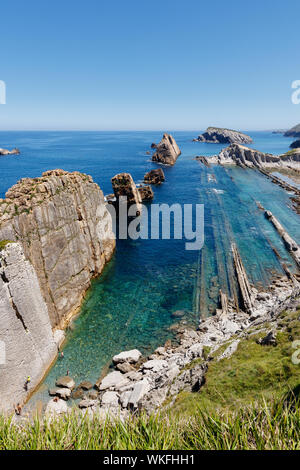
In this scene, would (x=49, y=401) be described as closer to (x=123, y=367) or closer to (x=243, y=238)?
(x=123, y=367)

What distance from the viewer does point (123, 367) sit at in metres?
25.8

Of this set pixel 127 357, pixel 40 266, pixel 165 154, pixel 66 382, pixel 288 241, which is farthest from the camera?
pixel 165 154

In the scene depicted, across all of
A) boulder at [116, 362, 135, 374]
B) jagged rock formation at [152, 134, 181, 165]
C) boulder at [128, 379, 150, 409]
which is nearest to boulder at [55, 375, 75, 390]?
boulder at [116, 362, 135, 374]

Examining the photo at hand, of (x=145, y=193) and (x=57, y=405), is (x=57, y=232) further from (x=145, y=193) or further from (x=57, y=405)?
(x=145, y=193)

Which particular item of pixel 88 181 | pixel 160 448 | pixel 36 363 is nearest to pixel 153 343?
pixel 36 363

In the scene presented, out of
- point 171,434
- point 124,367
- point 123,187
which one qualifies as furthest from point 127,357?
point 123,187

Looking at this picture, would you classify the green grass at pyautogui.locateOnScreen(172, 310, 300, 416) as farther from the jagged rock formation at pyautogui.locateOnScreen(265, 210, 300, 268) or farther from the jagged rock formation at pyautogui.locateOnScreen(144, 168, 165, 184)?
the jagged rock formation at pyautogui.locateOnScreen(144, 168, 165, 184)

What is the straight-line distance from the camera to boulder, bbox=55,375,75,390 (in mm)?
24000

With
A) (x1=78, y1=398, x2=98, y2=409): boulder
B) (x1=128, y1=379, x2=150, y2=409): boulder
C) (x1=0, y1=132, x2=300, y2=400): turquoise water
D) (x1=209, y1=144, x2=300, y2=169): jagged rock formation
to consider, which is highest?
(x1=209, y1=144, x2=300, y2=169): jagged rock formation

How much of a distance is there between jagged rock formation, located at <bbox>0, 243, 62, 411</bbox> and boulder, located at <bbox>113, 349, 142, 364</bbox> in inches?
279

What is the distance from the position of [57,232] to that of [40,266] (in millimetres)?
4994

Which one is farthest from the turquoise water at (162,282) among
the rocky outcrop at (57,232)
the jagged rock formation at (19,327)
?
the rocky outcrop at (57,232)

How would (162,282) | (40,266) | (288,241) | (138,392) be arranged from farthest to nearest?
1. (288,241)
2. (162,282)
3. (40,266)
4. (138,392)

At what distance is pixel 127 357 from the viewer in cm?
2697
